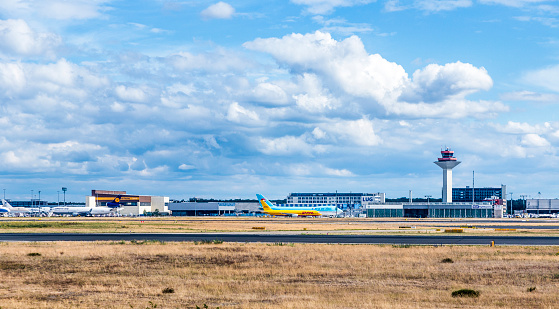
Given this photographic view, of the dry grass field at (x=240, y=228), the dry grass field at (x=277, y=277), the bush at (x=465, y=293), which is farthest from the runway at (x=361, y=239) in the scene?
the bush at (x=465, y=293)

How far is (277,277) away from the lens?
34.0m

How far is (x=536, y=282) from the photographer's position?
31328mm

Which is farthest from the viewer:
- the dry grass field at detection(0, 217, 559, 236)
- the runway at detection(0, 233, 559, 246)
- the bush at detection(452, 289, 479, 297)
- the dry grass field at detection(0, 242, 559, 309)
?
the dry grass field at detection(0, 217, 559, 236)

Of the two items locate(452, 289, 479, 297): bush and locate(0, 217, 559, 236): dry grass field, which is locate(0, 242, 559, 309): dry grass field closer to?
locate(452, 289, 479, 297): bush

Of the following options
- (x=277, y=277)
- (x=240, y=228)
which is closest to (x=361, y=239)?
(x=277, y=277)

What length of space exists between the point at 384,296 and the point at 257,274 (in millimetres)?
10644

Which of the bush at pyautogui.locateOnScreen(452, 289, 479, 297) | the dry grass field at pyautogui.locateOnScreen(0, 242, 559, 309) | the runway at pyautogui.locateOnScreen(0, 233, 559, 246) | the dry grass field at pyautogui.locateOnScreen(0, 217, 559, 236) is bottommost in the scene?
the dry grass field at pyautogui.locateOnScreen(0, 217, 559, 236)

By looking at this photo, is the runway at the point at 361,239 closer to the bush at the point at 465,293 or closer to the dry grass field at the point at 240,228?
the dry grass field at the point at 240,228

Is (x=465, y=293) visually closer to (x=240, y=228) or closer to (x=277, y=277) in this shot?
(x=277, y=277)

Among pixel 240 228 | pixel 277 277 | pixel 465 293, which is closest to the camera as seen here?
pixel 465 293

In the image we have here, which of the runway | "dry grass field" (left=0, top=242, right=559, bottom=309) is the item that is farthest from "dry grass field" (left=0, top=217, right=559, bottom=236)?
"dry grass field" (left=0, top=242, right=559, bottom=309)

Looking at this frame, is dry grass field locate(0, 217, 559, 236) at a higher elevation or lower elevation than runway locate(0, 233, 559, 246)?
→ lower

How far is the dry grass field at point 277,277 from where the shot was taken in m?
25.9

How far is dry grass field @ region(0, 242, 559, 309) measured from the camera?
25906 millimetres
